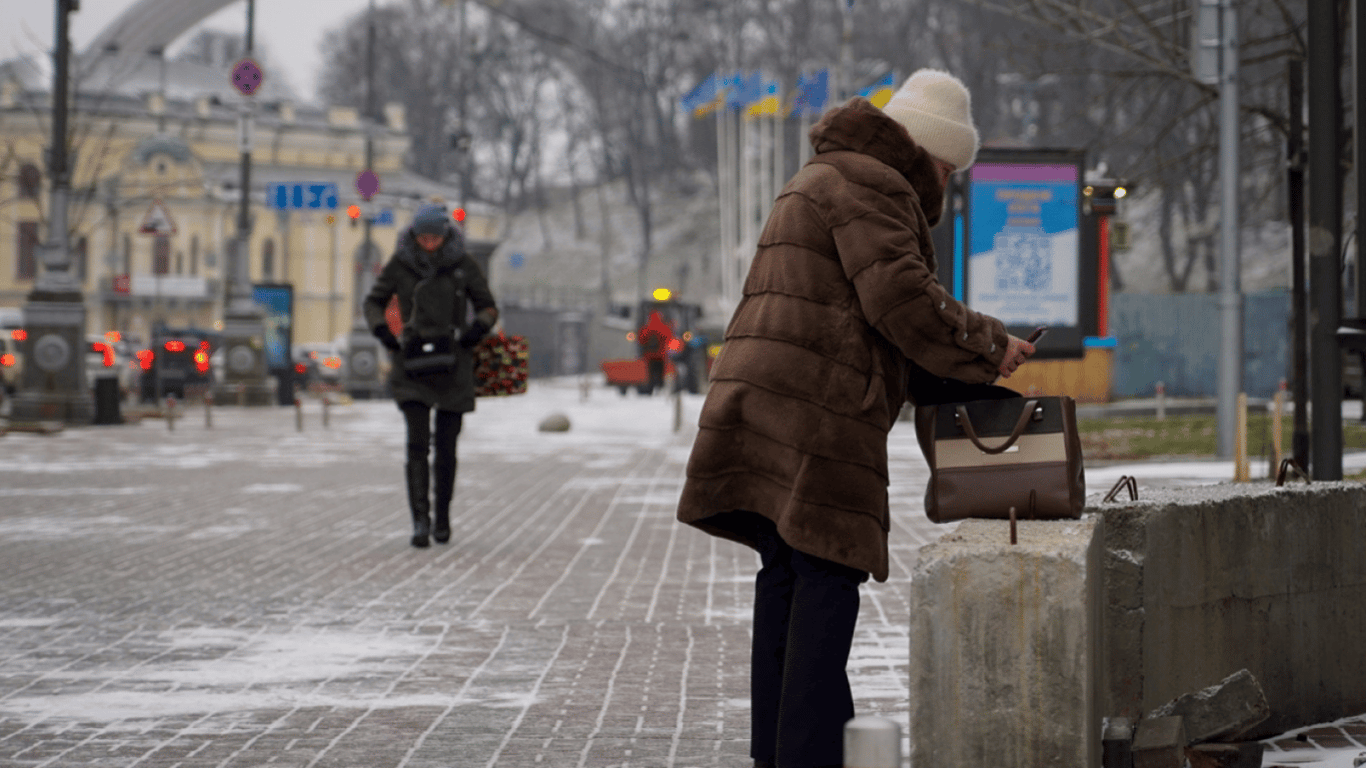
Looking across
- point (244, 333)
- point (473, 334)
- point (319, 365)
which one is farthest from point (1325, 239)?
point (319, 365)

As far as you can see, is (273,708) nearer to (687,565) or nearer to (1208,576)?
(1208,576)

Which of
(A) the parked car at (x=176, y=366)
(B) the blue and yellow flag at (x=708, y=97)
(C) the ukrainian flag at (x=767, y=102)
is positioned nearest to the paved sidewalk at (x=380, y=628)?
(A) the parked car at (x=176, y=366)

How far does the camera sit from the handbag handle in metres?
4.21

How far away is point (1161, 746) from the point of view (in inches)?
178

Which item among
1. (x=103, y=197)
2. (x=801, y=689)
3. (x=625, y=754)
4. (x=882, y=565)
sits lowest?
(x=625, y=754)

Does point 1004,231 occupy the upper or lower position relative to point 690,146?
lower

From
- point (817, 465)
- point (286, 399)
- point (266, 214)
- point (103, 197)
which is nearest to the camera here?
point (817, 465)

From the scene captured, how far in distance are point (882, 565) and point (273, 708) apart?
236cm

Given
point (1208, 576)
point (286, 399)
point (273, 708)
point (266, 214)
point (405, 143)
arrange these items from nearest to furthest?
point (1208, 576), point (273, 708), point (286, 399), point (266, 214), point (405, 143)

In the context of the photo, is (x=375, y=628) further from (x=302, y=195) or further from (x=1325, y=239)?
(x=302, y=195)

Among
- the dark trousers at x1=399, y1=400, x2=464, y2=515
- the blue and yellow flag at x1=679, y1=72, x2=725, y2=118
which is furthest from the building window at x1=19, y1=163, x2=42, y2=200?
the dark trousers at x1=399, y1=400, x2=464, y2=515

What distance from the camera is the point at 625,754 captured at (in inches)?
200

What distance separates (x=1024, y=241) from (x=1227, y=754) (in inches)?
575

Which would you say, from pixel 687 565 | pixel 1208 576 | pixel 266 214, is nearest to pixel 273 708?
pixel 1208 576
